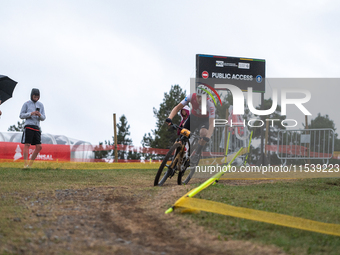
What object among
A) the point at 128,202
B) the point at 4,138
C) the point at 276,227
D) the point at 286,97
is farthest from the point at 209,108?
the point at 4,138

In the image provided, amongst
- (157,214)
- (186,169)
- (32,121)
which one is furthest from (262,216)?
(32,121)

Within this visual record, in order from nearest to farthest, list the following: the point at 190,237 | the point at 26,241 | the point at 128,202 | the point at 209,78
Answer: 1. the point at 26,241
2. the point at 190,237
3. the point at 128,202
4. the point at 209,78

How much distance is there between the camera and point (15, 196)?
15.2ft

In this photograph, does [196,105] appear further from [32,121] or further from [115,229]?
[32,121]

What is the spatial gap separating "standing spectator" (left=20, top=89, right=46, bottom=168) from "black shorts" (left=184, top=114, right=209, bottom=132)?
407 centimetres

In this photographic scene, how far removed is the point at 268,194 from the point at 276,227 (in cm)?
175

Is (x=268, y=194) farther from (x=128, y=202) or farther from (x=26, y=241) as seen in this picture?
(x=26, y=241)

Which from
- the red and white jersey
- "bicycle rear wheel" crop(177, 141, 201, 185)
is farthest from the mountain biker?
"bicycle rear wheel" crop(177, 141, 201, 185)

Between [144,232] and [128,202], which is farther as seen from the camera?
[128,202]

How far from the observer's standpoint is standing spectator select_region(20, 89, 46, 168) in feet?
28.5

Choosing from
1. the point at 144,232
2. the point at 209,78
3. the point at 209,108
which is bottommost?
the point at 144,232

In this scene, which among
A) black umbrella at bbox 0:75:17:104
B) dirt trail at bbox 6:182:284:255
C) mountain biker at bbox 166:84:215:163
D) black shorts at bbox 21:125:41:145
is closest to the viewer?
dirt trail at bbox 6:182:284:255

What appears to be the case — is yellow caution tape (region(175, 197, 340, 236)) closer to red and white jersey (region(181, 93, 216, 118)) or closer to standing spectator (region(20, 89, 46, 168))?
red and white jersey (region(181, 93, 216, 118))

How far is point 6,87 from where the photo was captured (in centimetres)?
865
